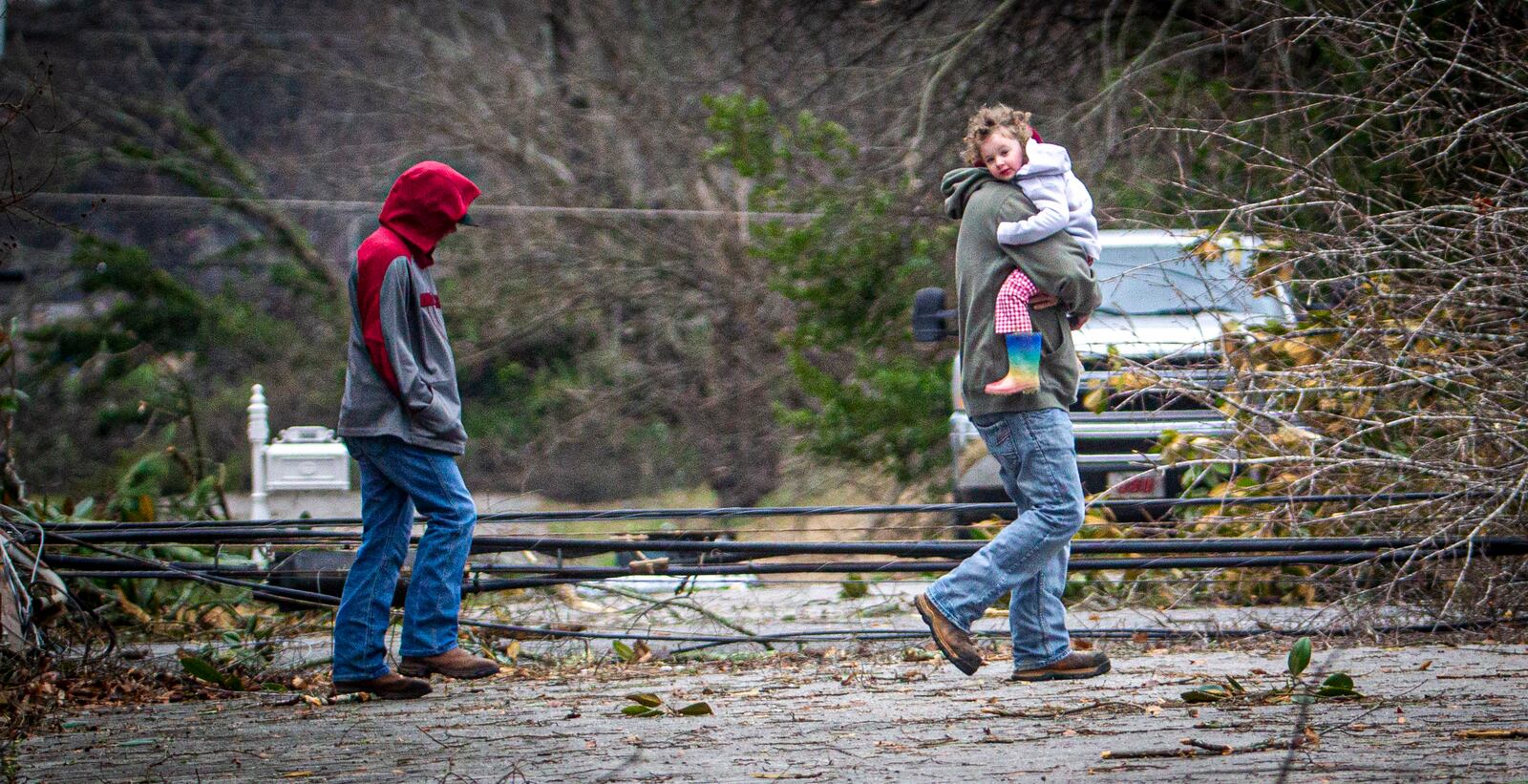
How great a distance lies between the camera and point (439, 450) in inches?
193

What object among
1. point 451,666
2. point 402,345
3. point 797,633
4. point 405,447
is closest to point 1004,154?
point 402,345

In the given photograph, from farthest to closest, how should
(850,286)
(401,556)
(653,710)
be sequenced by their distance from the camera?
1. (850,286)
2. (401,556)
3. (653,710)

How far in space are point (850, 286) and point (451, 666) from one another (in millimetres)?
8493

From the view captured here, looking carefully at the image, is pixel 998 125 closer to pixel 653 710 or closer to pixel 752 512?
pixel 752 512

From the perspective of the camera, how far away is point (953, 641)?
4.57 metres

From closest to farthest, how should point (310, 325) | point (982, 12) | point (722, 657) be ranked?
point (722, 657) → point (982, 12) → point (310, 325)

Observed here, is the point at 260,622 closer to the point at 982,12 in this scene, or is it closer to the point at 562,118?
the point at 982,12

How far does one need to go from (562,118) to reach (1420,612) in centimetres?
1277

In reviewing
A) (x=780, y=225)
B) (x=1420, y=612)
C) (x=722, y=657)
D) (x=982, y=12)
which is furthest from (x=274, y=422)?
(x=1420, y=612)

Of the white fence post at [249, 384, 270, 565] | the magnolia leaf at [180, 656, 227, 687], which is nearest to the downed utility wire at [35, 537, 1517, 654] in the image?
the magnolia leaf at [180, 656, 227, 687]

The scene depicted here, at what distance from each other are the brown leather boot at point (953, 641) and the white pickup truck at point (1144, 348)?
184cm

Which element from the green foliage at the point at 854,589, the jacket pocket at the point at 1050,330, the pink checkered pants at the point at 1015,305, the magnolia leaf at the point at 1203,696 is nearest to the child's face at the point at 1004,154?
the pink checkered pants at the point at 1015,305

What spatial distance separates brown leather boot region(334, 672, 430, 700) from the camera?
192 inches

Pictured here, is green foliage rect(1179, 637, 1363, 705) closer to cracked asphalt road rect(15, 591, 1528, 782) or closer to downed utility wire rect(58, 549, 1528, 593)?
cracked asphalt road rect(15, 591, 1528, 782)
